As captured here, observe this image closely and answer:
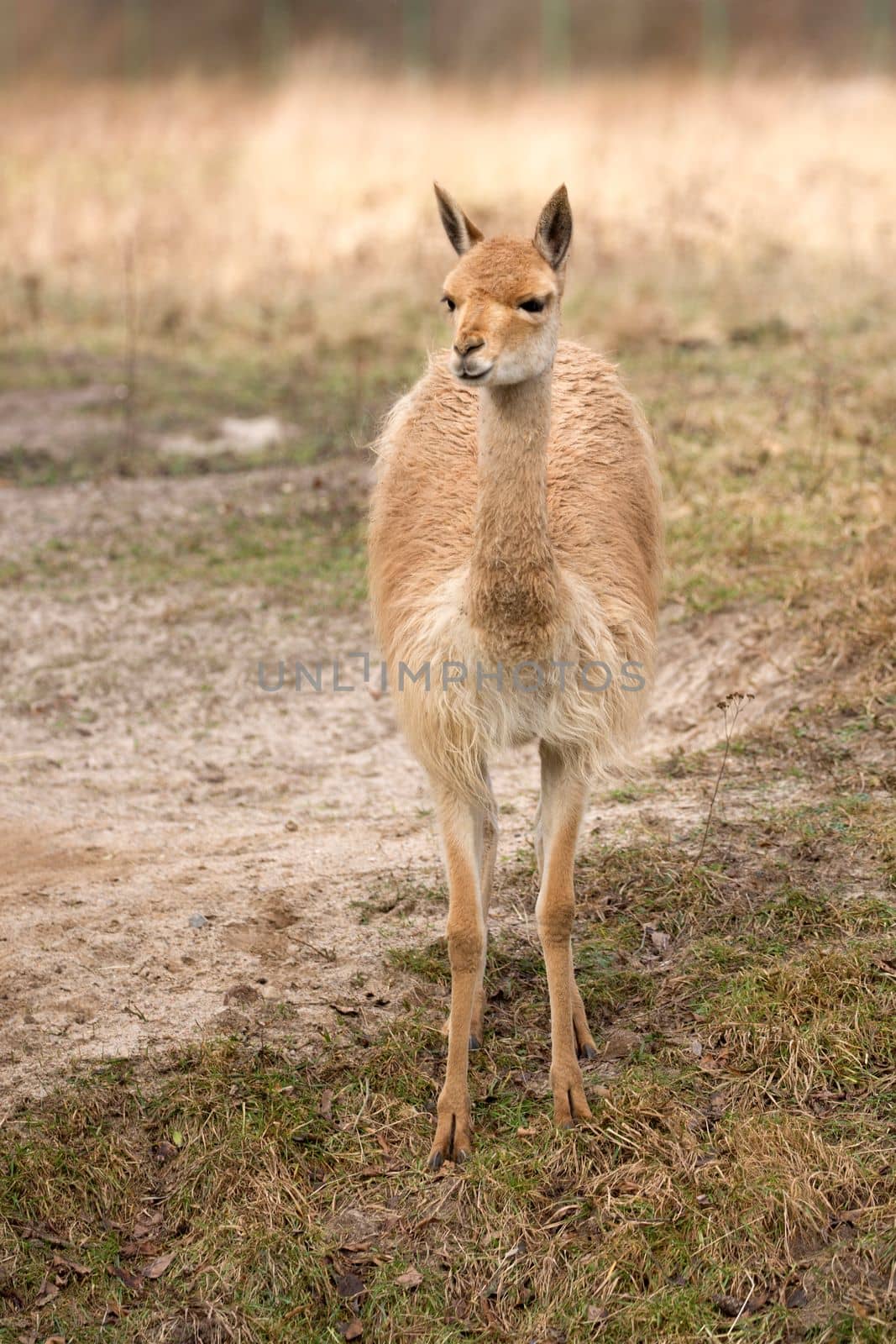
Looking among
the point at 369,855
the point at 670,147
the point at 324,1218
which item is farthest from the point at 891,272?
the point at 324,1218

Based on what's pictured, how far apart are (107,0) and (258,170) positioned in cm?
426

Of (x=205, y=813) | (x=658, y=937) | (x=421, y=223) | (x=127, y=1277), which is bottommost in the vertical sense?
(x=205, y=813)

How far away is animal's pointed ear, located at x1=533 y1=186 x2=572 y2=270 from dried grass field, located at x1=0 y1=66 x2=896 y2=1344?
2.11 metres

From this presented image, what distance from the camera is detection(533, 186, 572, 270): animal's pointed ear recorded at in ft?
13.2

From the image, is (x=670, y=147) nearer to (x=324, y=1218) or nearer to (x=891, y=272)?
(x=891, y=272)

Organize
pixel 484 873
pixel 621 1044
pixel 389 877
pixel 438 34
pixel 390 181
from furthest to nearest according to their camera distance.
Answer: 1. pixel 438 34
2. pixel 390 181
3. pixel 389 877
4. pixel 484 873
5. pixel 621 1044

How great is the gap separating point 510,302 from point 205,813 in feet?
10.1

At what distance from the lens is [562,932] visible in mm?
4301

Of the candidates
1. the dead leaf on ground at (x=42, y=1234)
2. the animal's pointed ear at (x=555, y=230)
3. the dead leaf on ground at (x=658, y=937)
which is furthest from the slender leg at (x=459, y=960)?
the animal's pointed ear at (x=555, y=230)

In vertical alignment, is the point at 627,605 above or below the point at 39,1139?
above

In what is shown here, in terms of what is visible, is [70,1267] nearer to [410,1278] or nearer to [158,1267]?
[158,1267]

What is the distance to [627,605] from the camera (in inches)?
179

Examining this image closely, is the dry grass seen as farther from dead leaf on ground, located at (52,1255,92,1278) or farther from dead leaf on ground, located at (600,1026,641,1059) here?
dead leaf on ground, located at (52,1255,92,1278)

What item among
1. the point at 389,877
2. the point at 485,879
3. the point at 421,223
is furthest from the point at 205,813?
the point at 421,223
